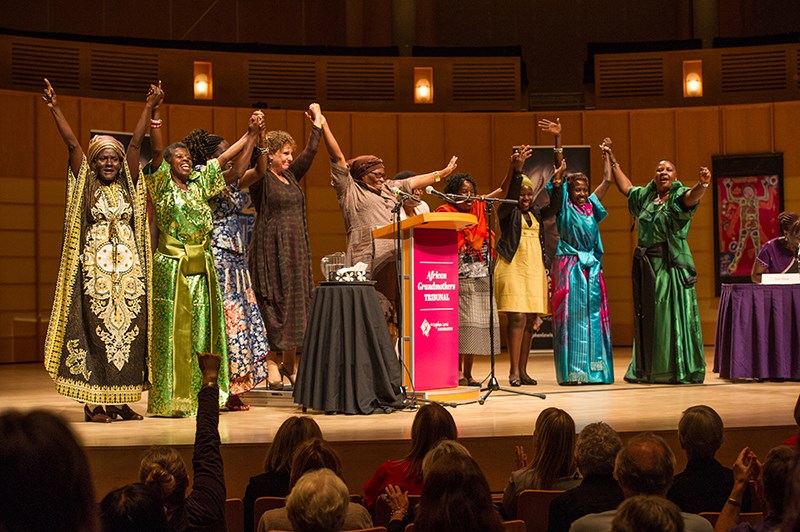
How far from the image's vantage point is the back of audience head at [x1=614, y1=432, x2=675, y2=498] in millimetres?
2551

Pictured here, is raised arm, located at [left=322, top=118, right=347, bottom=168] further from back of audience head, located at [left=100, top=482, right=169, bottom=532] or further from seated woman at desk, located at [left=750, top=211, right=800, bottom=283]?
back of audience head, located at [left=100, top=482, right=169, bottom=532]

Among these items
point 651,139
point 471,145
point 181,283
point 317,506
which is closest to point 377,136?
point 471,145

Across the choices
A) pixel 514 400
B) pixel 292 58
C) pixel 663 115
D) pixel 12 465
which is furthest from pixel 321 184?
pixel 12 465

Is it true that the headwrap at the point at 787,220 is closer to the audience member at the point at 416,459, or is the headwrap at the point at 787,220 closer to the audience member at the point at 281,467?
the audience member at the point at 416,459

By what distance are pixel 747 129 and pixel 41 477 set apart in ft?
36.1

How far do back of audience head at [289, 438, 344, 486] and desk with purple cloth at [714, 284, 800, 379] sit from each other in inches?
207

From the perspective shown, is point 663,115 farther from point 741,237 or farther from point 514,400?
point 514,400

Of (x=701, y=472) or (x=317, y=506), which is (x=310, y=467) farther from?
(x=701, y=472)

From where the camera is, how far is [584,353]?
285 inches

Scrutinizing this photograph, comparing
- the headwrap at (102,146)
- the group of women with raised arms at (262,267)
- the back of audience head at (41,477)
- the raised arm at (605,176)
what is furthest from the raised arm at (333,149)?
the back of audience head at (41,477)

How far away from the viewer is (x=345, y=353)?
217 inches

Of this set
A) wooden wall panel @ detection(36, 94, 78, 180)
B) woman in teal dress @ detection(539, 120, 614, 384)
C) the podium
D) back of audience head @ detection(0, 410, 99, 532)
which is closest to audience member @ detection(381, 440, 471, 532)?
back of audience head @ detection(0, 410, 99, 532)

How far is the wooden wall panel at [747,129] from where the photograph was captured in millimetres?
11062

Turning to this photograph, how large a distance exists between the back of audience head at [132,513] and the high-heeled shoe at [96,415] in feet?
11.7
